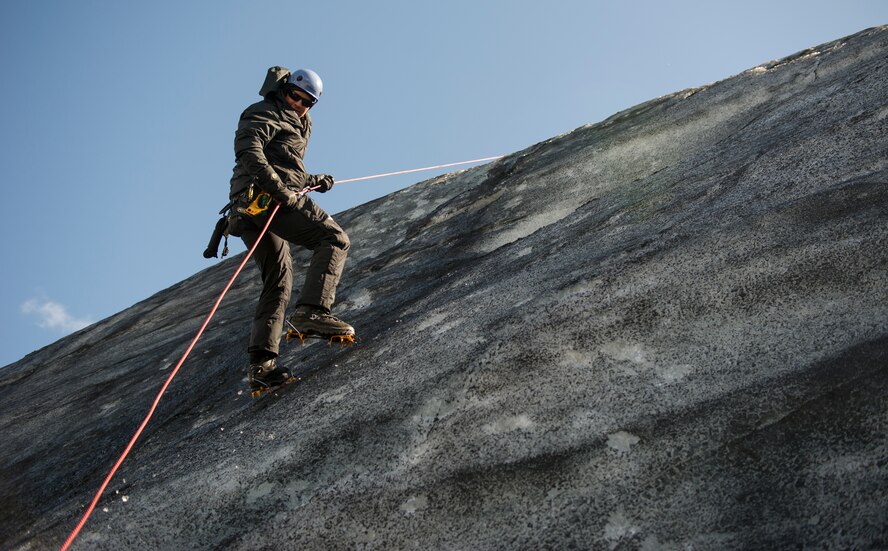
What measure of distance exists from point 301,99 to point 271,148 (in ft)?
1.44

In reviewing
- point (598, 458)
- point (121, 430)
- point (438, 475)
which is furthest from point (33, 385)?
point (598, 458)

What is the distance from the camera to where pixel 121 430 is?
568cm

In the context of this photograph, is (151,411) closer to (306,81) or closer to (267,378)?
(267,378)

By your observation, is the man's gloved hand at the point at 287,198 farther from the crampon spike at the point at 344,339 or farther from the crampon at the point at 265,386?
the crampon at the point at 265,386

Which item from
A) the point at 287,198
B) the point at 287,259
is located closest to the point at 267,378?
the point at 287,259

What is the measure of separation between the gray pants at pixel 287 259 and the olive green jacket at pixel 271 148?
0.75 ft

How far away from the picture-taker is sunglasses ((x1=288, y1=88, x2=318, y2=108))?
5.58m

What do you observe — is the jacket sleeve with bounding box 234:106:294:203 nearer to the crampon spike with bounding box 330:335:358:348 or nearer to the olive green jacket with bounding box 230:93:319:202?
the olive green jacket with bounding box 230:93:319:202

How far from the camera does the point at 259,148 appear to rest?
5.28m

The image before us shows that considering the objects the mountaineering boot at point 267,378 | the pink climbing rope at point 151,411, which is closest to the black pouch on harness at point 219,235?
the pink climbing rope at point 151,411

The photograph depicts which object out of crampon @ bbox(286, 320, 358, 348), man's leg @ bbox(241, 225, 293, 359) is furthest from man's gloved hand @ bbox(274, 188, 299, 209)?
crampon @ bbox(286, 320, 358, 348)

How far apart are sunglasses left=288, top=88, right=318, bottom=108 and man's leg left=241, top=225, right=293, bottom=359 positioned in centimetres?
102

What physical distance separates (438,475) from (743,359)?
4.60 feet

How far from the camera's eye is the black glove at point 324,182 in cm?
601
